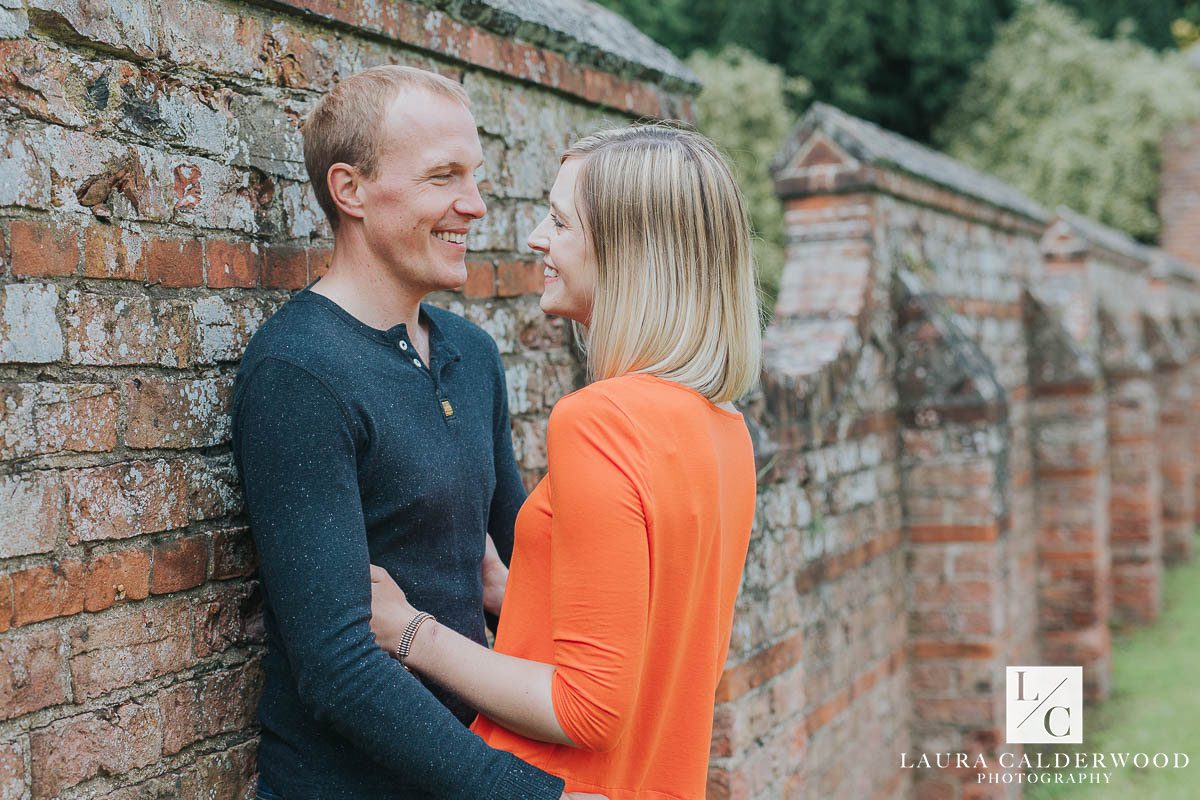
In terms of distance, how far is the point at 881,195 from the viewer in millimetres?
5969

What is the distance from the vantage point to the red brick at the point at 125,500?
2.00 metres

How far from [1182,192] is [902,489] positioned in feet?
49.6

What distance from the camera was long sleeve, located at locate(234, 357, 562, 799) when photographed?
185cm

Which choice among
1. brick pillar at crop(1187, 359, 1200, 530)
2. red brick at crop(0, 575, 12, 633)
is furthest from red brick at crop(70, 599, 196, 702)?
brick pillar at crop(1187, 359, 1200, 530)

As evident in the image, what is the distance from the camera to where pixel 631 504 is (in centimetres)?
179

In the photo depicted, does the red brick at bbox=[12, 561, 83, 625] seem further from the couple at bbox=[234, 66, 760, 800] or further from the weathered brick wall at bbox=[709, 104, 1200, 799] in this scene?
the weathered brick wall at bbox=[709, 104, 1200, 799]

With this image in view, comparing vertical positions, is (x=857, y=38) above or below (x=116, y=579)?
above

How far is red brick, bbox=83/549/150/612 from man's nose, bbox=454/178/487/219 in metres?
0.87

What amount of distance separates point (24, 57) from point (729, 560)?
4.86ft

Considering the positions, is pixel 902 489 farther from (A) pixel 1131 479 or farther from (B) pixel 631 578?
(A) pixel 1131 479

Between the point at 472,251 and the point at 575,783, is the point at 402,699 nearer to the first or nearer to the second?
the point at 575,783

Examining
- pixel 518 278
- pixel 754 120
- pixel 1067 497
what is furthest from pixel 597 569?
pixel 754 120

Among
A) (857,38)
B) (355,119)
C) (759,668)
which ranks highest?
(857,38)

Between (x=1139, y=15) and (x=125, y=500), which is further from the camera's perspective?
(x=1139, y=15)
